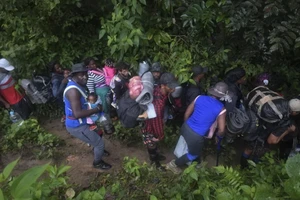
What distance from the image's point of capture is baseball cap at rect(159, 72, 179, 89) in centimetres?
442

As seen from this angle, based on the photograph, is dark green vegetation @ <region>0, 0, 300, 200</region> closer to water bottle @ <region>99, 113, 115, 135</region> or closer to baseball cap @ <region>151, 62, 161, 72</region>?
baseball cap @ <region>151, 62, 161, 72</region>

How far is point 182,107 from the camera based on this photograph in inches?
190

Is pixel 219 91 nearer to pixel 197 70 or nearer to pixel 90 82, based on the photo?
pixel 197 70

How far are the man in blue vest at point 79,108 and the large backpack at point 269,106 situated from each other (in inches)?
82.8

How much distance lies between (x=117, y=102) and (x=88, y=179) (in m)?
1.16

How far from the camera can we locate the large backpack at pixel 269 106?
4.04 meters

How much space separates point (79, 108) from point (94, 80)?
39.1 inches

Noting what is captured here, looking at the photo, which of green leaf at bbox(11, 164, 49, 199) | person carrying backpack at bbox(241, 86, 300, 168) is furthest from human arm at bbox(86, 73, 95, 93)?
green leaf at bbox(11, 164, 49, 199)

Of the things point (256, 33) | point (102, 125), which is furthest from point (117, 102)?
point (256, 33)

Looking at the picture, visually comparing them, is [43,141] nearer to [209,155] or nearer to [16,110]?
[16,110]

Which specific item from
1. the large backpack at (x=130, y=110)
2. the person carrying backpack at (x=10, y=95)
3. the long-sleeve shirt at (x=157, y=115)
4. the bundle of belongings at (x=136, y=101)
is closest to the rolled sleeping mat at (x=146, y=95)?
the bundle of belongings at (x=136, y=101)

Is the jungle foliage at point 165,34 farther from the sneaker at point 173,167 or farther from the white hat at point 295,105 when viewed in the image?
the sneaker at point 173,167

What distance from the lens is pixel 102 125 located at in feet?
16.2

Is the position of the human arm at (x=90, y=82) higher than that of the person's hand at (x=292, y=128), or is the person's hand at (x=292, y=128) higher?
the human arm at (x=90, y=82)
